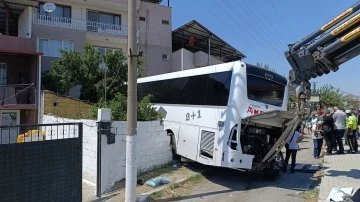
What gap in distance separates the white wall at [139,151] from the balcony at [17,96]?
30.9 feet

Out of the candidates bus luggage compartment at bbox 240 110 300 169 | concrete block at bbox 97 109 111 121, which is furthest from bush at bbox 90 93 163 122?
bus luggage compartment at bbox 240 110 300 169

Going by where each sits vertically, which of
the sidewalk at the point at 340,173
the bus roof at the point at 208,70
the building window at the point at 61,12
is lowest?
the sidewalk at the point at 340,173

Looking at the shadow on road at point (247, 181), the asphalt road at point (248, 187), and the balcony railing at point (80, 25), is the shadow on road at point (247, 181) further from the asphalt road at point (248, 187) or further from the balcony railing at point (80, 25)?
the balcony railing at point (80, 25)

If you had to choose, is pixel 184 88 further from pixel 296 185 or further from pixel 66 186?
pixel 66 186

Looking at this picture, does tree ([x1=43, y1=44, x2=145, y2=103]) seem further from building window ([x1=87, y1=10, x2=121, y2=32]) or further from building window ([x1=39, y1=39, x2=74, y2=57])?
building window ([x1=87, y1=10, x2=121, y2=32])

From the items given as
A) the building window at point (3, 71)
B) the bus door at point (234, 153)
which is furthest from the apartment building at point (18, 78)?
the bus door at point (234, 153)

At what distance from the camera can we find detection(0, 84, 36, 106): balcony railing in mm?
16938

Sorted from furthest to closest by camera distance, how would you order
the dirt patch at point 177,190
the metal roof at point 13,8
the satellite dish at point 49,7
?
the satellite dish at point 49,7 < the metal roof at point 13,8 < the dirt patch at point 177,190

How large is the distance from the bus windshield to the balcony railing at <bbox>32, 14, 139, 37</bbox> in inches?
755

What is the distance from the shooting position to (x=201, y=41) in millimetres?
35281

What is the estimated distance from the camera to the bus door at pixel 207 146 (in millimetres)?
9602

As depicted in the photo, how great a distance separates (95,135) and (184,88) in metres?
3.79

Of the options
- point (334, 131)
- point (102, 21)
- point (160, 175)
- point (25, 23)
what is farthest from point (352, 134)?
point (102, 21)

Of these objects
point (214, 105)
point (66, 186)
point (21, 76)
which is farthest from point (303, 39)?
point (21, 76)
